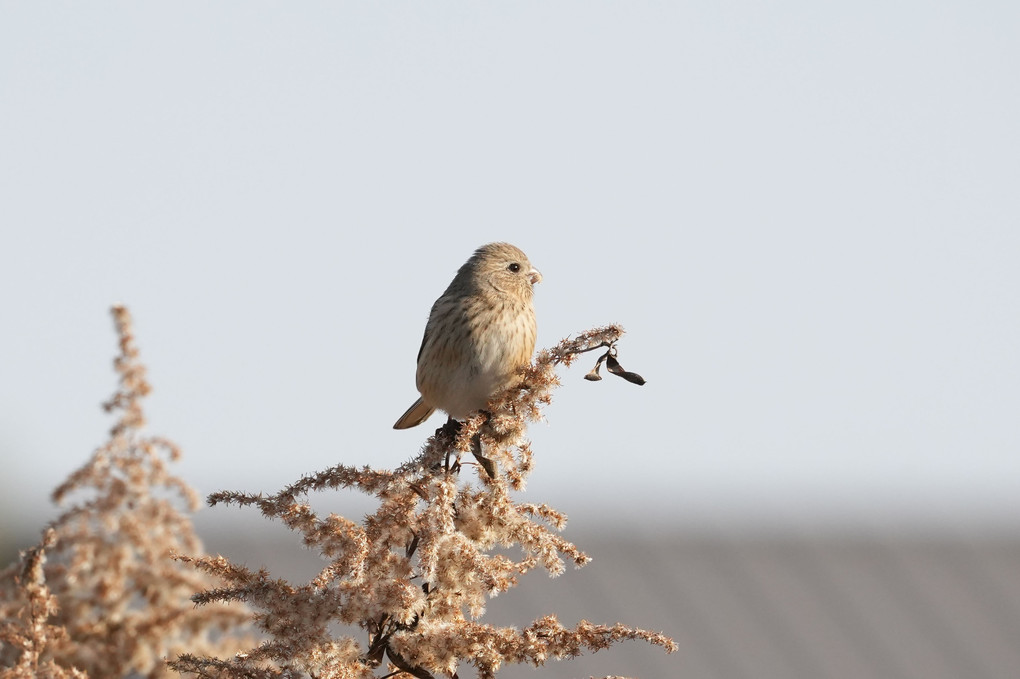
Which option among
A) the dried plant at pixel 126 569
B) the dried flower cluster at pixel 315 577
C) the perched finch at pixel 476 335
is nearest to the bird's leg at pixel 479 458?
the dried flower cluster at pixel 315 577

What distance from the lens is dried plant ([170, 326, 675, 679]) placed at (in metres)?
3.41

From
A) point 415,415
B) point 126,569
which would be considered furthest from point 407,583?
point 415,415

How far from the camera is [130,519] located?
13.9ft

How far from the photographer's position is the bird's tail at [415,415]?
256 inches

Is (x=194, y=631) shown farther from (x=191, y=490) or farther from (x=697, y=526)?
(x=697, y=526)

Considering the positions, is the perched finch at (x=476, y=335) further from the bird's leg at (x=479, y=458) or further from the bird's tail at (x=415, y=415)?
the bird's leg at (x=479, y=458)

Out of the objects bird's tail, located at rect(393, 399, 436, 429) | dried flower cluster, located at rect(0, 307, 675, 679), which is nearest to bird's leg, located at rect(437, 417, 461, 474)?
dried flower cluster, located at rect(0, 307, 675, 679)

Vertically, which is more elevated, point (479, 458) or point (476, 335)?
point (476, 335)

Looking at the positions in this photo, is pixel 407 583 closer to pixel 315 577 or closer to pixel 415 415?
pixel 315 577

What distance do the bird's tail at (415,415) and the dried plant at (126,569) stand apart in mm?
2228

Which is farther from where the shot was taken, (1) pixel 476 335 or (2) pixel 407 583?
(1) pixel 476 335

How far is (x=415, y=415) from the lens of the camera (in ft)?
21.6

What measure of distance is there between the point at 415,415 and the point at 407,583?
3.12 m

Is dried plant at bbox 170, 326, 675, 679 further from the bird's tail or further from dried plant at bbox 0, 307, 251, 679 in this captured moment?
the bird's tail
